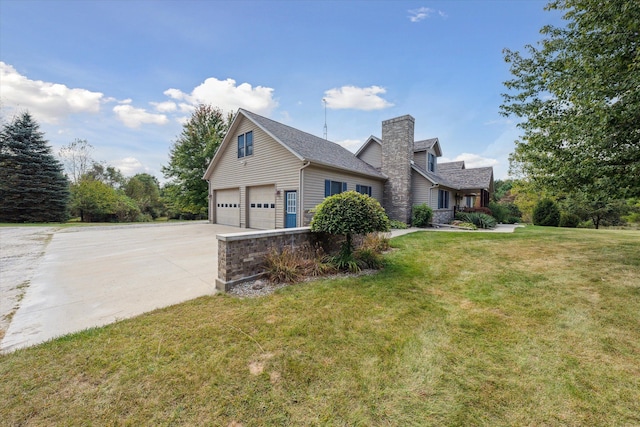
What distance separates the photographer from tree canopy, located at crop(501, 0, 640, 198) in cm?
492

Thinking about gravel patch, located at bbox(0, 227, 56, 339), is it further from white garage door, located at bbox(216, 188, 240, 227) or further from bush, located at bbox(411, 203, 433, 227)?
bush, located at bbox(411, 203, 433, 227)

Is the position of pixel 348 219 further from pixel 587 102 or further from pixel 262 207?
pixel 262 207

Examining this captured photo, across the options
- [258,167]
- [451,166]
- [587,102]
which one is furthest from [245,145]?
[451,166]

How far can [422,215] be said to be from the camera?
1402cm

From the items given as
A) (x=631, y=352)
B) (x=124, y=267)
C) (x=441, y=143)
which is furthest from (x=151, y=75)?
(x=441, y=143)

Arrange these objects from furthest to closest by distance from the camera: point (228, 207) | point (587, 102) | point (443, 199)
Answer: point (443, 199), point (228, 207), point (587, 102)

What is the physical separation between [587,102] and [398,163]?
369 inches

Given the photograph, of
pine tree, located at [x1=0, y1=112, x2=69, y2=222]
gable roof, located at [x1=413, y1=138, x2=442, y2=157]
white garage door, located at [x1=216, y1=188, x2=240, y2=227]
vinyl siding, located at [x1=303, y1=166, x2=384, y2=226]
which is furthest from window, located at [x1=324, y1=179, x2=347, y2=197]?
pine tree, located at [x1=0, y1=112, x2=69, y2=222]

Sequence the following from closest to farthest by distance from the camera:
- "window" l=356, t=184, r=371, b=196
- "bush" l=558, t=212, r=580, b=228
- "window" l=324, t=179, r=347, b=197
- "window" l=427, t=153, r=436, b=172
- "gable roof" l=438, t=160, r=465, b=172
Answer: "window" l=324, t=179, r=347, b=197 → "window" l=356, t=184, r=371, b=196 → "window" l=427, t=153, r=436, b=172 → "bush" l=558, t=212, r=580, b=228 → "gable roof" l=438, t=160, r=465, b=172

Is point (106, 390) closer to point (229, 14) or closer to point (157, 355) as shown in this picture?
point (157, 355)

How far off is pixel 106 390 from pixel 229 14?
10669 millimetres

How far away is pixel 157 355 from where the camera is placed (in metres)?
2.59

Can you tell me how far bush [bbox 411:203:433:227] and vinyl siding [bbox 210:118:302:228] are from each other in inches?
296

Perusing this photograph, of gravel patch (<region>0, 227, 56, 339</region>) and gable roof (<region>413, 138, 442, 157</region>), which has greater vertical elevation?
gable roof (<region>413, 138, 442, 157</region>)
